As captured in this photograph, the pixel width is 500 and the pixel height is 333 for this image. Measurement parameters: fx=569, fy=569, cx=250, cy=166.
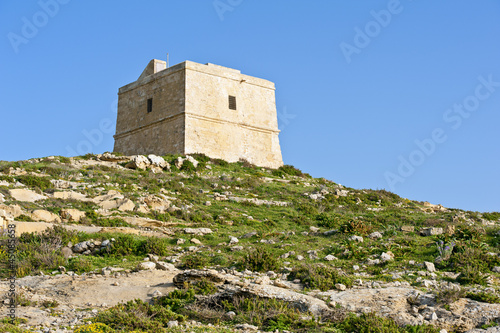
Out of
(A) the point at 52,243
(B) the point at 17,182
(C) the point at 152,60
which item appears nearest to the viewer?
(A) the point at 52,243

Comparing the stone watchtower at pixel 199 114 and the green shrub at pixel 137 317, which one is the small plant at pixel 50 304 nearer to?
the green shrub at pixel 137 317

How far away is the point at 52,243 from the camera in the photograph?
41.9 feet

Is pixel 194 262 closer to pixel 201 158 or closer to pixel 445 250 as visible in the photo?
pixel 445 250

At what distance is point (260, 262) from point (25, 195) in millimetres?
8570

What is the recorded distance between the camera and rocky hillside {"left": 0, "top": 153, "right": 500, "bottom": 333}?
8.84 metres

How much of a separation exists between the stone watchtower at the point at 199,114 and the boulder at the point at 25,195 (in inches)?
463

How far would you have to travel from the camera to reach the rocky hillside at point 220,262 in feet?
29.0

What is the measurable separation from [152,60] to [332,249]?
21780mm

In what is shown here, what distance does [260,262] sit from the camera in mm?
11633

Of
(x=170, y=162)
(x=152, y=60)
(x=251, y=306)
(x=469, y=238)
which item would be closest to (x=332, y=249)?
(x=469, y=238)

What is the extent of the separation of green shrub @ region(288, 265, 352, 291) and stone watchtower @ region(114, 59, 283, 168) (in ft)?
58.5

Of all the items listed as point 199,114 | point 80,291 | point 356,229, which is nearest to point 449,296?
point 356,229

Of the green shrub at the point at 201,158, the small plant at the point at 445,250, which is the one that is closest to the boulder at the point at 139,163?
the green shrub at the point at 201,158

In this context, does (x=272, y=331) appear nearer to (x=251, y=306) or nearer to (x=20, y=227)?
(x=251, y=306)
